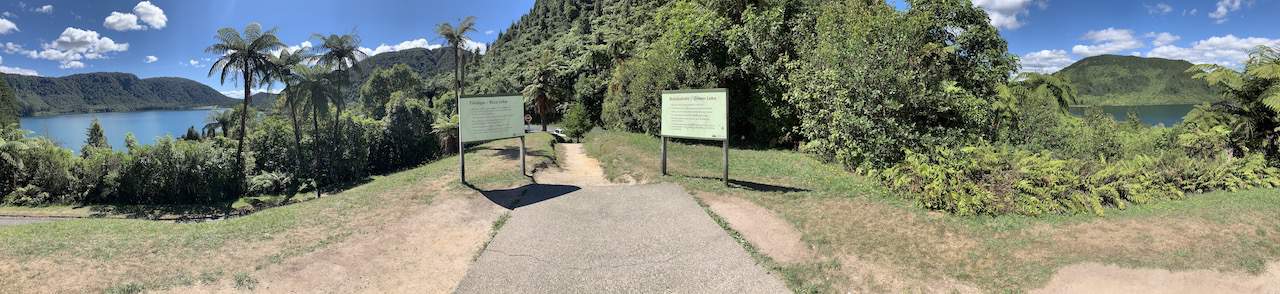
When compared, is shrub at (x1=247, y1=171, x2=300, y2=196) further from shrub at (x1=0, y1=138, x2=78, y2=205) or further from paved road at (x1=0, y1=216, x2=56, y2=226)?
shrub at (x1=0, y1=138, x2=78, y2=205)

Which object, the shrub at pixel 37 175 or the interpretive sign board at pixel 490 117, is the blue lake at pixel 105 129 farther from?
the interpretive sign board at pixel 490 117

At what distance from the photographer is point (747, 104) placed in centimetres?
1956

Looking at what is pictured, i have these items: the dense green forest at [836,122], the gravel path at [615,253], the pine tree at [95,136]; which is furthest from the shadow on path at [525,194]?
the pine tree at [95,136]

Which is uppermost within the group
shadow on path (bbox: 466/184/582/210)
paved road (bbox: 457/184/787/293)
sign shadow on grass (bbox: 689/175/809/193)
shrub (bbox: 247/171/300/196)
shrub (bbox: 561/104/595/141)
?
shrub (bbox: 561/104/595/141)

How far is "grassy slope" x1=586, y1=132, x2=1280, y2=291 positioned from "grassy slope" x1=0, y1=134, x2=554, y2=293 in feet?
19.3

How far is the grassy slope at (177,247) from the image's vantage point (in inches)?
211

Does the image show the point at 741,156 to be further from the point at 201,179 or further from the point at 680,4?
the point at 201,179

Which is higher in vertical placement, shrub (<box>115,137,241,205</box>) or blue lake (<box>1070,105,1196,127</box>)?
blue lake (<box>1070,105,1196,127</box>)

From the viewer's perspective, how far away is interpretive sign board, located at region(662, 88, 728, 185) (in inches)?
402

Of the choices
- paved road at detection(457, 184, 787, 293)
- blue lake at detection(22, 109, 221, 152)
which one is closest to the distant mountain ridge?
blue lake at detection(22, 109, 221, 152)

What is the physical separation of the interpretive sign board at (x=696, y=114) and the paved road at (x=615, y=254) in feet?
6.18

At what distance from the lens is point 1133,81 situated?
67.5 metres

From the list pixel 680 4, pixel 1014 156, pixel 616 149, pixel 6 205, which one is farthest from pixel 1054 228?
pixel 6 205

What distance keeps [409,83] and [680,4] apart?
5098cm
